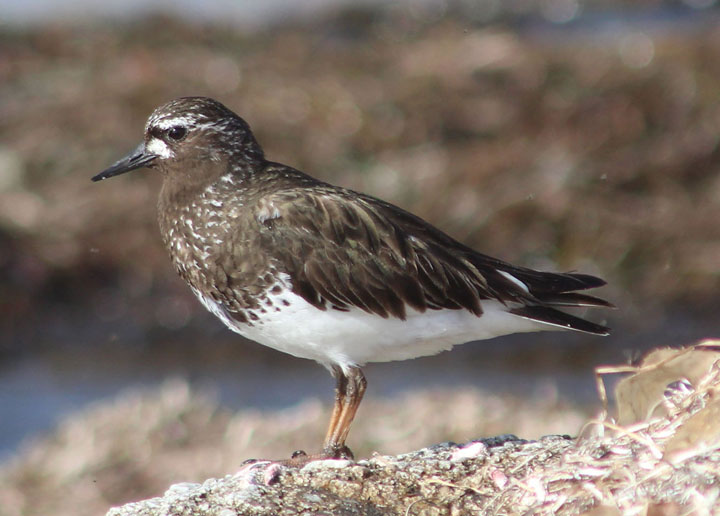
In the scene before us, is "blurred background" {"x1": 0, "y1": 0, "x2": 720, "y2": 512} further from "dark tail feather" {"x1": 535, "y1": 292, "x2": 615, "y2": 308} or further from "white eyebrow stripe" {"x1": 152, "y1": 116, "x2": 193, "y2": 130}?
"white eyebrow stripe" {"x1": 152, "y1": 116, "x2": 193, "y2": 130}

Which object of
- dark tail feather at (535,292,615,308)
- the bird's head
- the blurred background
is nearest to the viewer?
dark tail feather at (535,292,615,308)

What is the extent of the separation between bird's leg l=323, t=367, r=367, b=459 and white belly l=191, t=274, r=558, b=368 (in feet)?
0.23

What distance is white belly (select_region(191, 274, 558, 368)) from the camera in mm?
4535

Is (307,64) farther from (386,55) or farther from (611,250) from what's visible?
(611,250)

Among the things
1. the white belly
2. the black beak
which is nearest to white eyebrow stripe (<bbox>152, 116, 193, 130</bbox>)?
the black beak

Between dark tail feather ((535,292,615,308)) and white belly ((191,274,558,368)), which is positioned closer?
white belly ((191,274,558,368))

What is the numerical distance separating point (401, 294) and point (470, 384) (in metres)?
5.44

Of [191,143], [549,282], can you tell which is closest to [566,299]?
[549,282]

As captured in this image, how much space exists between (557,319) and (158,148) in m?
1.86

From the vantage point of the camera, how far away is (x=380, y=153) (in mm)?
12266

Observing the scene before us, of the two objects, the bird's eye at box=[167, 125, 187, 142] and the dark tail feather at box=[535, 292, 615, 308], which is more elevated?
the bird's eye at box=[167, 125, 187, 142]

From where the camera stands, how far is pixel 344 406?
475cm

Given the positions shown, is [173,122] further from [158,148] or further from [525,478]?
[525,478]

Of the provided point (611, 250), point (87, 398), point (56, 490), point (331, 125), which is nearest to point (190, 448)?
point (56, 490)
